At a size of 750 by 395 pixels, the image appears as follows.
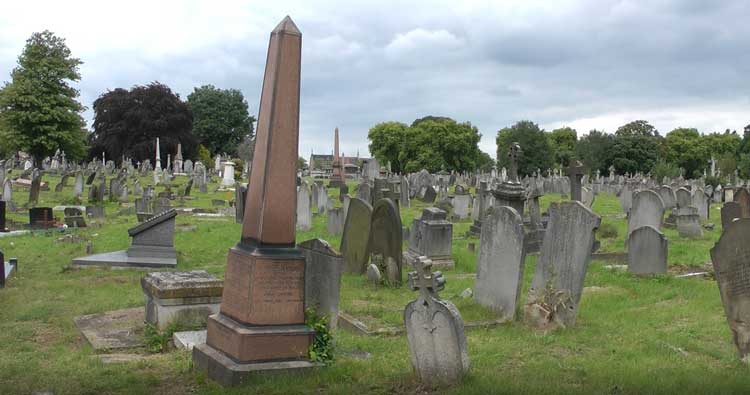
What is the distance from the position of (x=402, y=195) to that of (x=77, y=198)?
13165mm

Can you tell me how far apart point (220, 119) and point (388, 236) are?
288ft

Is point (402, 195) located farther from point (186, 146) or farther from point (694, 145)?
point (694, 145)

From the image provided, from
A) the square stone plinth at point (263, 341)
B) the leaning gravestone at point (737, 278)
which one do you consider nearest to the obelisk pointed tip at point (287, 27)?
the square stone plinth at point (263, 341)

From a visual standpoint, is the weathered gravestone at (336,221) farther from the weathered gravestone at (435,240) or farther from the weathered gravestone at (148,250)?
the weathered gravestone at (148,250)

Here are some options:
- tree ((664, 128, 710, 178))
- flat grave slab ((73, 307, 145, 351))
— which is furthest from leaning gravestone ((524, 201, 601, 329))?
tree ((664, 128, 710, 178))

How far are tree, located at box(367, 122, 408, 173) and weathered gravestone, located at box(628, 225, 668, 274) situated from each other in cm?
7491

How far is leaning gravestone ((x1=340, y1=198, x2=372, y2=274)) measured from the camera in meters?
12.5

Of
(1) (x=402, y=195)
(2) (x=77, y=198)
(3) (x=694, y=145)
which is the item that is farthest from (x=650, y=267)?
(3) (x=694, y=145)

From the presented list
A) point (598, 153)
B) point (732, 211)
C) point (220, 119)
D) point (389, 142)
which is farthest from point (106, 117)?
point (732, 211)

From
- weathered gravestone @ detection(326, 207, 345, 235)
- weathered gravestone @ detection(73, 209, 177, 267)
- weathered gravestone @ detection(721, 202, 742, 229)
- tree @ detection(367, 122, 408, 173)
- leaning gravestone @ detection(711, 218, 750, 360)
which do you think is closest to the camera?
leaning gravestone @ detection(711, 218, 750, 360)

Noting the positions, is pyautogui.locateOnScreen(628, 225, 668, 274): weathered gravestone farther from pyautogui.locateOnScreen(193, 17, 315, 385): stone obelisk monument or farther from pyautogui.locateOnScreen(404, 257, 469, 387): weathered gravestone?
pyautogui.locateOnScreen(193, 17, 315, 385): stone obelisk monument

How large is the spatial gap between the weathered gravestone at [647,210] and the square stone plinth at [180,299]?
449 inches

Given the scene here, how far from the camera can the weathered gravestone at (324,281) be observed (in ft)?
26.4

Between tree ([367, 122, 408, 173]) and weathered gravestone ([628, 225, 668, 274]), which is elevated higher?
tree ([367, 122, 408, 173])
